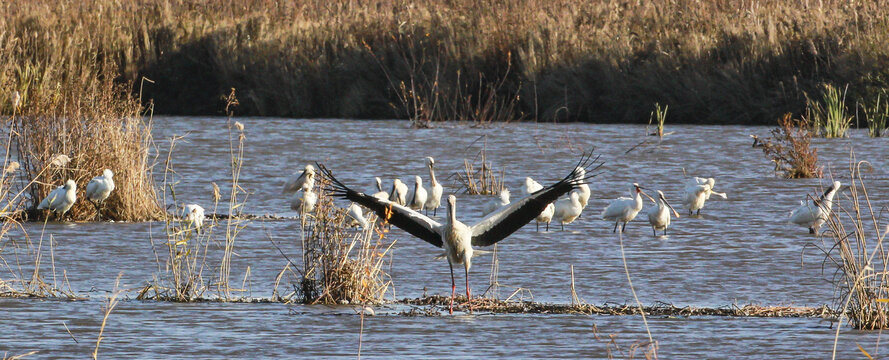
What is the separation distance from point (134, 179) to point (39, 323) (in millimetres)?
3855

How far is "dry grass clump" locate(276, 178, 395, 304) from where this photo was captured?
7.54 metres

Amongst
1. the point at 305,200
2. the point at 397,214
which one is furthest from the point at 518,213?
the point at 305,200

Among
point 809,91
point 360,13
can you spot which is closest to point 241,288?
point 809,91

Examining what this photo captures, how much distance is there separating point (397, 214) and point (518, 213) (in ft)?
2.21

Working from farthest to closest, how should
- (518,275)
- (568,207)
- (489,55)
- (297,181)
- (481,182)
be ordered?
(489,55) < (481,182) < (297,181) < (568,207) < (518,275)

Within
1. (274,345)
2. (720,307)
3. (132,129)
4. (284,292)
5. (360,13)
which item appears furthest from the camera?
(360,13)

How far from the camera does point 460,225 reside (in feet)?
26.4

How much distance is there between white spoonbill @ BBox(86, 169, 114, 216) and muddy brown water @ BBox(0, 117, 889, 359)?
0.29 m

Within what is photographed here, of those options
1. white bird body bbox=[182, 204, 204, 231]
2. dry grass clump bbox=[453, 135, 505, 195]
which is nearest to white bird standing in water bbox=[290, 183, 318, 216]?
white bird body bbox=[182, 204, 204, 231]

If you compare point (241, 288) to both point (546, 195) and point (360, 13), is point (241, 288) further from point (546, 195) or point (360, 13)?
point (360, 13)

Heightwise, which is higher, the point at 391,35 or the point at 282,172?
the point at 391,35

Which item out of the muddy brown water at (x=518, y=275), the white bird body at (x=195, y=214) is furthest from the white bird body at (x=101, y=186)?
the white bird body at (x=195, y=214)

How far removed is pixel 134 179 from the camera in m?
10.8

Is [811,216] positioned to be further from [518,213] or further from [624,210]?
[518,213]
